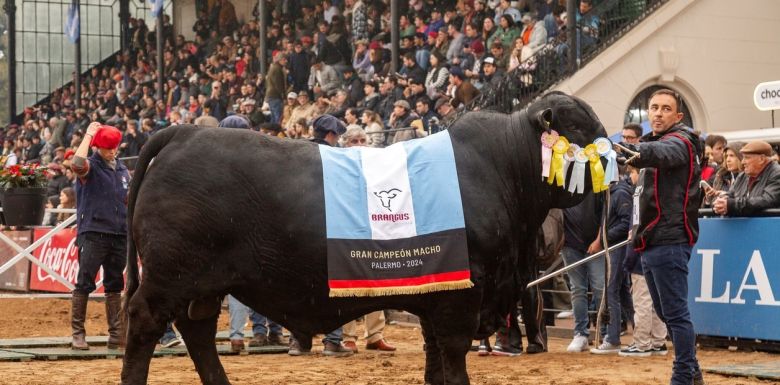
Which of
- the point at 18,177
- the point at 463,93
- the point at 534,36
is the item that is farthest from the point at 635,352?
the point at 534,36

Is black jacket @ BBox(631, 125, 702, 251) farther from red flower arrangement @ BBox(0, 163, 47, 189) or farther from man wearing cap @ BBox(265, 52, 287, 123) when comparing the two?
man wearing cap @ BBox(265, 52, 287, 123)

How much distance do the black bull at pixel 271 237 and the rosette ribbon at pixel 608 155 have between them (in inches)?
5.8

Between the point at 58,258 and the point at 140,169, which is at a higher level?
the point at 140,169

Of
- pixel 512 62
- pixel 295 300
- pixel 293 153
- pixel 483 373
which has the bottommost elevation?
pixel 483 373

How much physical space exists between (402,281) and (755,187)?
5.54 m

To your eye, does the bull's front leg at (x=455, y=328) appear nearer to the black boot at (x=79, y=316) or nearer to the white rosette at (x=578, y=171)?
the white rosette at (x=578, y=171)

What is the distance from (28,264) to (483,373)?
1088 centimetres

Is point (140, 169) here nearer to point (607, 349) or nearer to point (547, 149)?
point (547, 149)

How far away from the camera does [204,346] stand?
6.95 meters

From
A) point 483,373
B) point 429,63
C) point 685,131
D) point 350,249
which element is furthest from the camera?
point 429,63

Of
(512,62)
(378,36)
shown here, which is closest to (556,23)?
(512,62)

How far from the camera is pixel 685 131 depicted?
7.92 m

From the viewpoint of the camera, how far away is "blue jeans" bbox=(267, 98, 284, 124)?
2500 centimetres

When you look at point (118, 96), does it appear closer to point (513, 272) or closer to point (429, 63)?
point (429, 63)
